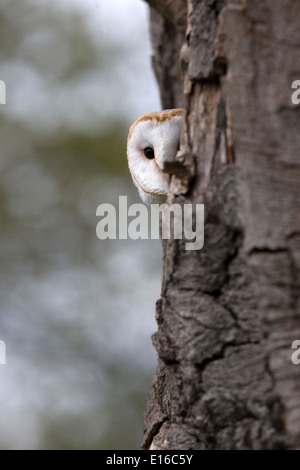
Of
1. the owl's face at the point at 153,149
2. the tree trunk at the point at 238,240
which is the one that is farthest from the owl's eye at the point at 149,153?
the tree trunk at the point at 238,240

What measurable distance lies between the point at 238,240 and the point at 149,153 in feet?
3.52

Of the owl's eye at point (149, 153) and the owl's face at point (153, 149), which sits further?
the owl's eye at point (149, 153)

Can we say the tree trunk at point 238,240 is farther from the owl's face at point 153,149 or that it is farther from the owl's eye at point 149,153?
the owl's eye at point 149,153

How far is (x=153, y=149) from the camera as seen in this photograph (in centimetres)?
194

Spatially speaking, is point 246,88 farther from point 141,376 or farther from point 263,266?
point 141,376

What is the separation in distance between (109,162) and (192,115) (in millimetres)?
2990

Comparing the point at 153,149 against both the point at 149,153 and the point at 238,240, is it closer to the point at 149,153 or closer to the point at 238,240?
the point at 149,153

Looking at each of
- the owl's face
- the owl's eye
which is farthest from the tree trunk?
the owl's eye

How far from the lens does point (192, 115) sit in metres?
1.05

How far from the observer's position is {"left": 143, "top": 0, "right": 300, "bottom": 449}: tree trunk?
916 mm

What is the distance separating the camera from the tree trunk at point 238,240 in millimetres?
916

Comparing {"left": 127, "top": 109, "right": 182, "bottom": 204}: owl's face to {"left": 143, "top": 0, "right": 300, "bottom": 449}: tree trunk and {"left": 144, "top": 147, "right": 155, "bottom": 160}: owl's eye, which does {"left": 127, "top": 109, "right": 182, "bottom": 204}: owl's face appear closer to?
{"left": 144, "top": 147, "right": 155, "bottom": 160}: owl's eye

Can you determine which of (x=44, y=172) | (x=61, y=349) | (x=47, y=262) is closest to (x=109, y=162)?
(x=44, y=172)

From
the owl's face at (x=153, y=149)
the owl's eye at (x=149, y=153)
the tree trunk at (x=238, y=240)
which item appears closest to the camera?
the tree trunk at (x=238, y=240)
